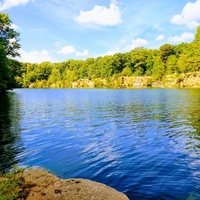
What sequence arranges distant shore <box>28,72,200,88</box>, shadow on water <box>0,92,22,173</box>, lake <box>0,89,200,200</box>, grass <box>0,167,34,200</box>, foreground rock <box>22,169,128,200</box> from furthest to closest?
1. distant shore <box>28,72,200,88</box>
2. shadow on water <box>0,92,22,173</box>
3. lake <box>0,89,200,200</box>
4. foreground rock <box>22,169,128,200</box>
5. grass <box>0,167,34,200</box>

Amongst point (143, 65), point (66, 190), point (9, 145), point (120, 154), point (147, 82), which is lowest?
point (9, 145)

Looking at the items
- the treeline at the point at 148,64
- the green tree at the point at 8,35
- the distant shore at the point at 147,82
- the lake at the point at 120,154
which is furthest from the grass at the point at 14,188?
the treeline at the point at 148,64

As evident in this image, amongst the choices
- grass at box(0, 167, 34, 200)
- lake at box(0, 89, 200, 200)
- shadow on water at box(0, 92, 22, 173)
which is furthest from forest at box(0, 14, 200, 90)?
grass at box(0, 167, 34, 200)

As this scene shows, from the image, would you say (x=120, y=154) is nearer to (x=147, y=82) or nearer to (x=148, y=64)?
(x=147, y=82)

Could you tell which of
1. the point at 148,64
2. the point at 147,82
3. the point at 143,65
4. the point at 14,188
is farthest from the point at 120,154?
the point at 143,65

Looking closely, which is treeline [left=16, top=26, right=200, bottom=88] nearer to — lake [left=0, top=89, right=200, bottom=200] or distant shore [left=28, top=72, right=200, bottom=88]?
distant shore [left=28, top=72, right=200, bottom=88]

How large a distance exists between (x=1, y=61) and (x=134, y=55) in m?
121

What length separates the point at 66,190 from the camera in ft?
25.4

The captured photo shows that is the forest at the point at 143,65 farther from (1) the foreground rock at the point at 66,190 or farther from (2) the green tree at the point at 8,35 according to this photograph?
(1) the foreground rock at the point at 66,190

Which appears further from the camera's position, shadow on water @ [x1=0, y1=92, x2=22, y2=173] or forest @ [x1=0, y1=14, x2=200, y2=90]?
forest @ [x1=0, y1=14, x2=200, y2=90]

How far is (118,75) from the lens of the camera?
16212cm

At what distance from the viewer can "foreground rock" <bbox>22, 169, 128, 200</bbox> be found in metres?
7.38

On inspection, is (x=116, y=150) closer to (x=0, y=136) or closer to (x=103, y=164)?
(x=103, y=164)

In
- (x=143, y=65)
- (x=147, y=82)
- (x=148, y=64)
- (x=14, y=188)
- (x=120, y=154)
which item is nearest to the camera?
(x=14, y=188)
